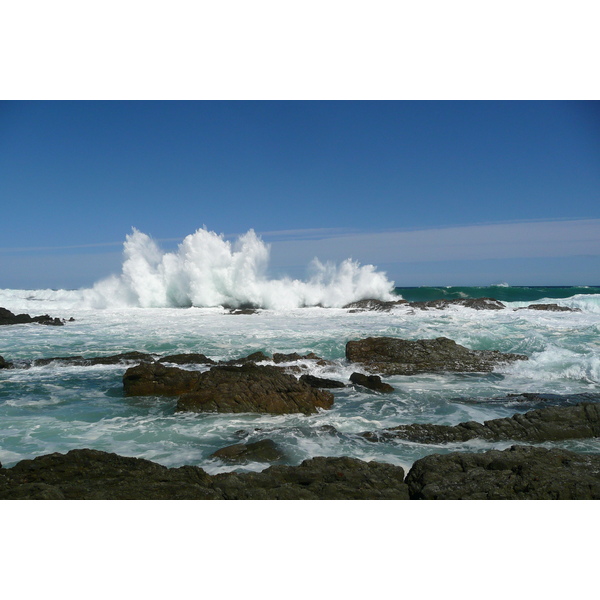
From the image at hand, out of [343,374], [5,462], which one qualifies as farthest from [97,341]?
[5,462]

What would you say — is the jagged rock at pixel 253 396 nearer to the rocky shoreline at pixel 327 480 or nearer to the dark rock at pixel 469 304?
the rocky shoreline at pixel 327 480

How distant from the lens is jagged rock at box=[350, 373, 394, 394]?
22.5 ft

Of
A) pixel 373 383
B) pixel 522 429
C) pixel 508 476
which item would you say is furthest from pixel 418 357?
pixel 508 476

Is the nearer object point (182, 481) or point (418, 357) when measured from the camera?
point (182, 481)

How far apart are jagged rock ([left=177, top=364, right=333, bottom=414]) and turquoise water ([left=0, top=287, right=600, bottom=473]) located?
19 centimetres

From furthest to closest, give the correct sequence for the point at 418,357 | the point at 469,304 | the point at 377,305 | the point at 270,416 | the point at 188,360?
the point at 377,305
the point at 469,304
the point at 188,360
the point at 418,357
the point at 270,416

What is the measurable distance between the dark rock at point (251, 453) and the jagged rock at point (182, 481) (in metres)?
Result: 0.64

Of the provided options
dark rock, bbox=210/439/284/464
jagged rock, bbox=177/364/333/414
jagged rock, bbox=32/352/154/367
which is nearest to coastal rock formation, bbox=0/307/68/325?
jagged rock, bbox=32/352/154/367

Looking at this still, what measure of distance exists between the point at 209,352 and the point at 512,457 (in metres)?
8.06

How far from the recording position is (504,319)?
15062mm

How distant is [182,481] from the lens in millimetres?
3223

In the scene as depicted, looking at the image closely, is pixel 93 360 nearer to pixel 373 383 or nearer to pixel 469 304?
pixel 373 383

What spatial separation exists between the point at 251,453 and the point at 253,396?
1701 mm

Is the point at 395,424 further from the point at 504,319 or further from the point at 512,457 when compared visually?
the point at 504,319
